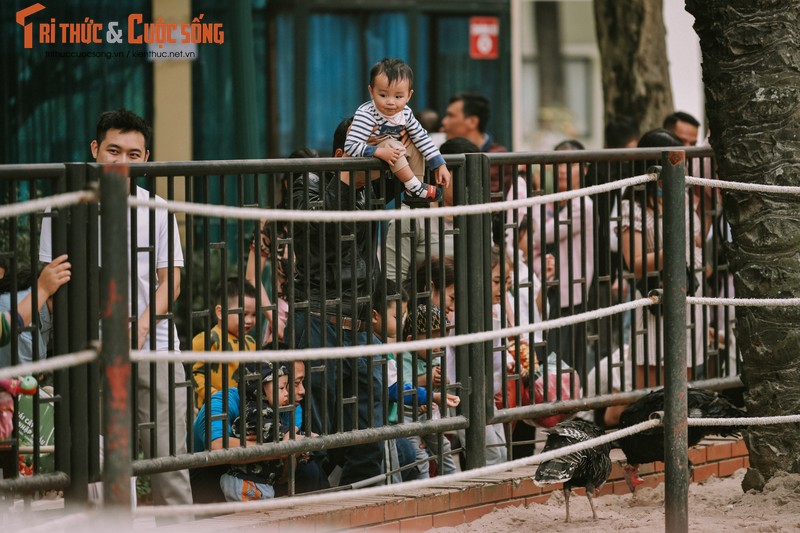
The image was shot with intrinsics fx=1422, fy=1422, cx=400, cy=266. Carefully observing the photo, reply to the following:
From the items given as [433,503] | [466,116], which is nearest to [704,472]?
[433,503]

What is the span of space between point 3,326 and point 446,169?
80.3 inches

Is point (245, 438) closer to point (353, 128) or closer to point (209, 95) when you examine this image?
point (353, 128)

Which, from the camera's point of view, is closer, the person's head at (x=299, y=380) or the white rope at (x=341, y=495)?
the white rope at (x=341, y=495)

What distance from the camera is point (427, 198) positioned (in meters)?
6.11

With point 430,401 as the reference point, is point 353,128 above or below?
above

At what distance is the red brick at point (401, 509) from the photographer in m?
5.96

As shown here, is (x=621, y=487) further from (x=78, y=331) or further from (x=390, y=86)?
(x=78, y=331)

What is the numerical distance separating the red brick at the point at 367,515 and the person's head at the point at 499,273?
117 cm

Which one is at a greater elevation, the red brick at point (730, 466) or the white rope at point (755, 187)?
the white rope at point (755, 187)

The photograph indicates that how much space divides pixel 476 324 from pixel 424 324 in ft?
0.76

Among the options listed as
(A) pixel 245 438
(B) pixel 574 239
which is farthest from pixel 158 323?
(B) pixel 574 239

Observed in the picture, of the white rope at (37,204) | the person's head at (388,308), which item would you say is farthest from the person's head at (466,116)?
the white rope at (37,204)

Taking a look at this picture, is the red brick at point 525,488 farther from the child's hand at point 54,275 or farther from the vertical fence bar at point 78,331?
the child's hand at point 54,275

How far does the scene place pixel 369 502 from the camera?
5.93 metres
